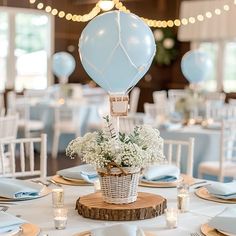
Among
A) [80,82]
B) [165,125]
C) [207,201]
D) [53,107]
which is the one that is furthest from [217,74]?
[207,201]

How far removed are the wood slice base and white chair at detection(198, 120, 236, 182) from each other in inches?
104

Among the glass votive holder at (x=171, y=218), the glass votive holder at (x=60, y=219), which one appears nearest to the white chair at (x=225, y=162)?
the glass votive holder at (x=171, y=218)

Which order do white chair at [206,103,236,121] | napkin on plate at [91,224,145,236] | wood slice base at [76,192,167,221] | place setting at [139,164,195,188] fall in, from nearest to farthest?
napkin on plate at [91,224,145,236], wood slice base at [76,192,167,221], place setting at [139,164,195,188], white chair at [206,103,236,121]

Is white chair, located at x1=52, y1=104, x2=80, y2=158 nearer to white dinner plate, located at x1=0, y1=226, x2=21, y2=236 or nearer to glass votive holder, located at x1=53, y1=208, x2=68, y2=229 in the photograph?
glass votive holder, located at x1=53, y1=208, x2=68, y2=229

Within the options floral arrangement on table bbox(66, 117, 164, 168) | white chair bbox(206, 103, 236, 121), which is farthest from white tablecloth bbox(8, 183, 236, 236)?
white chair bbox(206, 103, 236, 121)

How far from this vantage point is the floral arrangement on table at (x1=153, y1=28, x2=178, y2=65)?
1166 centimetres

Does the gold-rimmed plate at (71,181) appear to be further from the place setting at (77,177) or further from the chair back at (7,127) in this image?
the chair back at (7,127)

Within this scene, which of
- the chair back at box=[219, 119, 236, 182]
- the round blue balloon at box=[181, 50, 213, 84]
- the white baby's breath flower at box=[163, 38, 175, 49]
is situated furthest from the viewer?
the white baby's breath flower at box=[163, 38, 175, 49]

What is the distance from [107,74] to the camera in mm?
2635

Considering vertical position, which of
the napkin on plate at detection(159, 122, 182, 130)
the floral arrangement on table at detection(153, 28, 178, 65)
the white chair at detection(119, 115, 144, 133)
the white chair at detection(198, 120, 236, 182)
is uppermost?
the floral arrangement on table at detection(153, 28, 178, 65)

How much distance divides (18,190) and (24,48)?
9186 mm

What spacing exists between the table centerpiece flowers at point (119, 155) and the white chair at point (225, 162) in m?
2.64

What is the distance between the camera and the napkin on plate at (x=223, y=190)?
2783mm

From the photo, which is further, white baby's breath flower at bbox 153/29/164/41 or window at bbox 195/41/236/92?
white baby's breath flower at bbox 153/29/164/41
